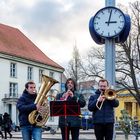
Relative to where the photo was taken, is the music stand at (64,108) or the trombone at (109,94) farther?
the music stand at (64,108)

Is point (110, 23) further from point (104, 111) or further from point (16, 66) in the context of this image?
point (16, 66)

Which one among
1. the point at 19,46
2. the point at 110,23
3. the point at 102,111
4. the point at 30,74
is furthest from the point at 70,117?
the point at 19,46

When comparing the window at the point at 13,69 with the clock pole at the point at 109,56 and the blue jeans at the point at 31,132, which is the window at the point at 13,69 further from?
the blue jeans at the point at 31,132

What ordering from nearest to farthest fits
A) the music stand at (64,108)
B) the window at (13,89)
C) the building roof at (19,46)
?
the music stand at (64,108) → the window at (13,89) → the building roof at (19,46)

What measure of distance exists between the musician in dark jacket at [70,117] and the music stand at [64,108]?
9 centimetres

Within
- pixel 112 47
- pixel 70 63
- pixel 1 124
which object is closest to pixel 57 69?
pixel 70 63

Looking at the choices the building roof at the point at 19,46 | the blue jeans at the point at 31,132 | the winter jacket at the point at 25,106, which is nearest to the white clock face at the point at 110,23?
the winter jacket at the point at 25,106

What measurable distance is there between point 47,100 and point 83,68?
4189cm

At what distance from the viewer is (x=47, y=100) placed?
11406 millimetres

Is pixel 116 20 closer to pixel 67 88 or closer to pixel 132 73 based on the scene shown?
pixel 67 88

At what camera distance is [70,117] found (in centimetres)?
1135

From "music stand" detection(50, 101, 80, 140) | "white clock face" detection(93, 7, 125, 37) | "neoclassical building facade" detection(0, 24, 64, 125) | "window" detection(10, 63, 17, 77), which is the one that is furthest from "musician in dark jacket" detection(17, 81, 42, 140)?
"window" detection(10, 63, 17, 77)

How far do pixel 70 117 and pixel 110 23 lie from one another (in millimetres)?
2307

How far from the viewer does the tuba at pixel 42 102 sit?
11.1 m
